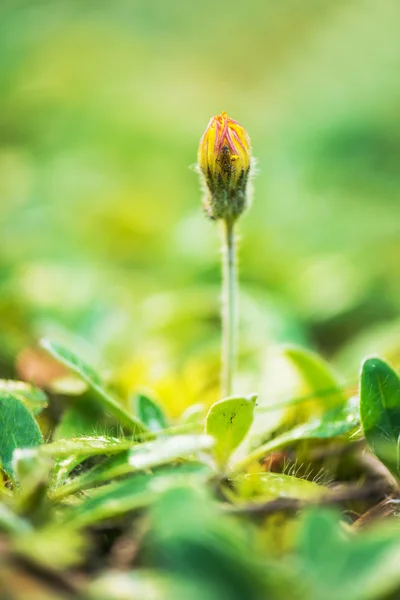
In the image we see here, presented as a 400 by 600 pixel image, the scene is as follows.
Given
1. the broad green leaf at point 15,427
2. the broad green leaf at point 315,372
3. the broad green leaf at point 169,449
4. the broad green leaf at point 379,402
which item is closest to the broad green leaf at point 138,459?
the broad green leaf at point 169,449

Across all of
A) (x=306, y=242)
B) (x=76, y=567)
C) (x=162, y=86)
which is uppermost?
(x=162, y=86)

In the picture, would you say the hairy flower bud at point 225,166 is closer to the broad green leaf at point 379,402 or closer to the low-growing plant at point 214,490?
the low-growing plant at point 214,490

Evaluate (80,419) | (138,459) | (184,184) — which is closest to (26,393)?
(80,419)

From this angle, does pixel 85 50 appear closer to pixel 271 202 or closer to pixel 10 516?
pixel 271 202

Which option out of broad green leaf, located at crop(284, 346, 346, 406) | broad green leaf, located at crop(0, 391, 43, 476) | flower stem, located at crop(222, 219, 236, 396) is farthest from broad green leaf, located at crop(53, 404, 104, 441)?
broad green leaf, located at crop(284, 346, 346, 406)

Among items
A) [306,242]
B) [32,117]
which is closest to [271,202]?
[306,242]

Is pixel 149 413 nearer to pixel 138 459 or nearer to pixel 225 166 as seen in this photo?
pixel 138 459
